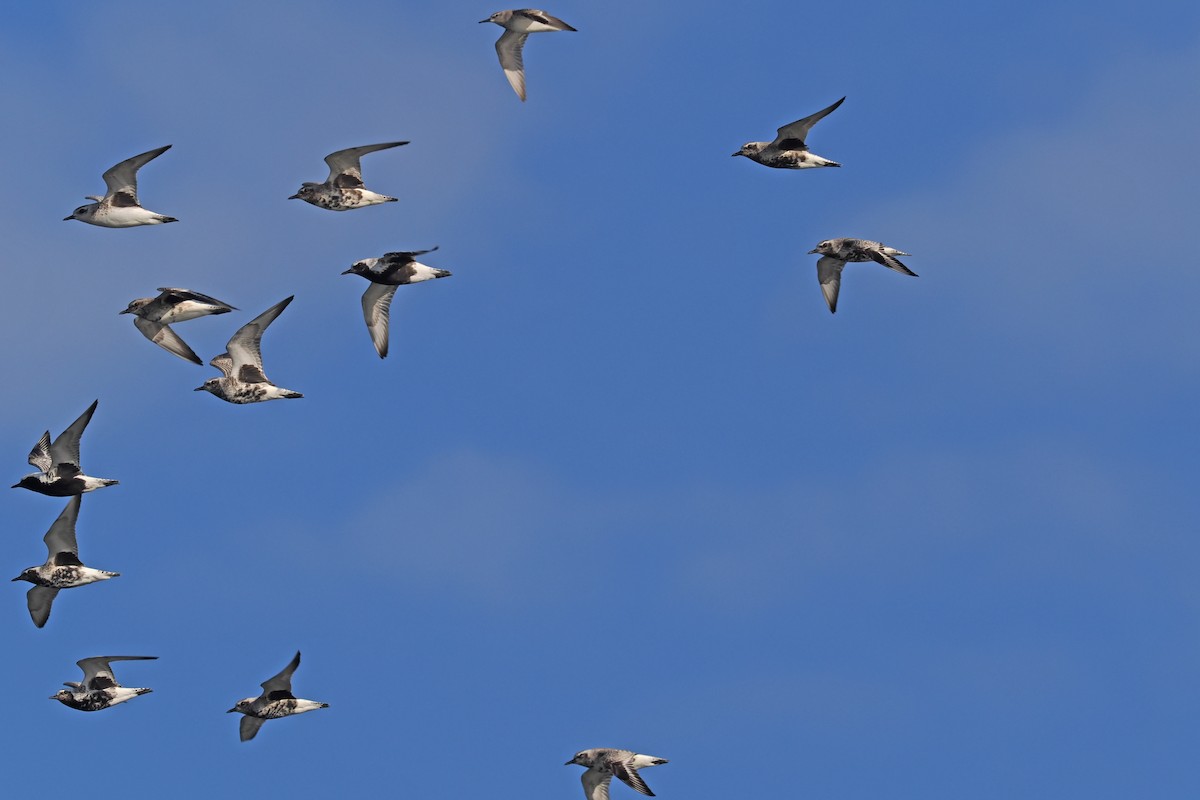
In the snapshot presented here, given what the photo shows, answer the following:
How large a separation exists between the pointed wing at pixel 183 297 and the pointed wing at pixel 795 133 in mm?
13798

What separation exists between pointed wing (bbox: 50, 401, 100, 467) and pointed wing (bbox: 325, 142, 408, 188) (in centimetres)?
825

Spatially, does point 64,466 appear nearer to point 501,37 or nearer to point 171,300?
point 171,300

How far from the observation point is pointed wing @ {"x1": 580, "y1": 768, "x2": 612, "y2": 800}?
138 feet

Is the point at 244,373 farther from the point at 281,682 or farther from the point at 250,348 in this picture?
the point at 281,682

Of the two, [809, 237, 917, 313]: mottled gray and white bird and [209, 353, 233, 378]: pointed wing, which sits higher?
[809, 237, 917, 313]: mottled gray and white bird

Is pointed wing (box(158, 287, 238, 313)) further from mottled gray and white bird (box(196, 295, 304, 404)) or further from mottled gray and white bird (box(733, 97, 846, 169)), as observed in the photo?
mottled gray and white bird (box(733, 97, 846, 169))

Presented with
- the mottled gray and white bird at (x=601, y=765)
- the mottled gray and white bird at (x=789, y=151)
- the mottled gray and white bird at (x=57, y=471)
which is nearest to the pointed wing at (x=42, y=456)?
the mottled gray and white bird at (x=57, y=471)

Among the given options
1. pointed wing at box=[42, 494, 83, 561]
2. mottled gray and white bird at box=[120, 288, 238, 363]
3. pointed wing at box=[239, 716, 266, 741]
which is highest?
mottled gray and white bird at box=[120, 288, 238, 363]

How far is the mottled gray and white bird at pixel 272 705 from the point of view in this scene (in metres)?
42.1

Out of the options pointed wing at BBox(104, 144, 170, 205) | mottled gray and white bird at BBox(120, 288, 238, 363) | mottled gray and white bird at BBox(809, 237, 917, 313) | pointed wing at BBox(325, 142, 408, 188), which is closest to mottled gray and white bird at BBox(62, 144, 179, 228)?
pointed wing at BBox(104, 144, 170, 205)

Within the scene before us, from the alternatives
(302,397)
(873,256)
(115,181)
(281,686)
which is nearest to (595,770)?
(281,686)

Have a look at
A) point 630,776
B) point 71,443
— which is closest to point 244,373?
point 71,443

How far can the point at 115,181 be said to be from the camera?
1758 inches

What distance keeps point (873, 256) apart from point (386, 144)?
11866 mm
